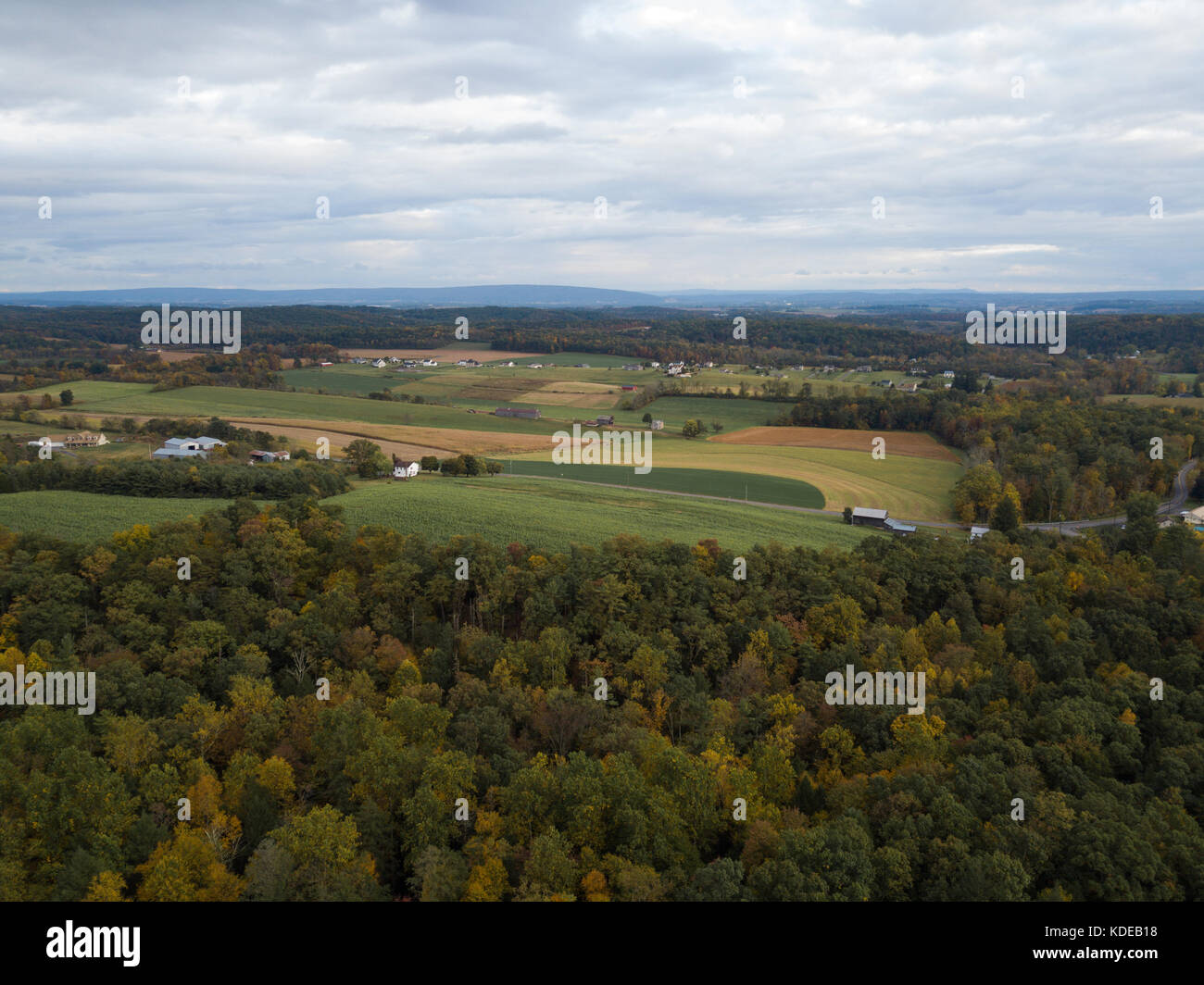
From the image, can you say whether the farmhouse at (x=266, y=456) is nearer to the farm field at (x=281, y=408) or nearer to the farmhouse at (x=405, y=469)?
the farmhouse at (x=405, y=469)

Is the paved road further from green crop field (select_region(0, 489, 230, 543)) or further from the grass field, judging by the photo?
green crop field (select_region(0, 489, 230, 543))

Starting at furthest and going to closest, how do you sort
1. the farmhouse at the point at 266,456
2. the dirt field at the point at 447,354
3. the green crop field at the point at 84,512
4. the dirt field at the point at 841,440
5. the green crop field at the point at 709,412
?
1. the dirt field at the point at 447,354
2. the green crop field at the point at 709,412
3. the dirt field at the point at 841,440
4. the farmhouse at the point at 266,456
5. the green crop field at the point at 84,512

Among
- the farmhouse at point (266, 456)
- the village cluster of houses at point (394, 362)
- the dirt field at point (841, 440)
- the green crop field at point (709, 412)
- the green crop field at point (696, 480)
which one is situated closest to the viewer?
the green crop field at point (696, 480)

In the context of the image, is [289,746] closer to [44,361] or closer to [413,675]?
[413,675]

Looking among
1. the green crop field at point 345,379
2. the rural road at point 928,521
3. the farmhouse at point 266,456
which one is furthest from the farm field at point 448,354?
the rural road at point 928,521

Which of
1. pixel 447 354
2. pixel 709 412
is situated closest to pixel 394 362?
pixel 447 354

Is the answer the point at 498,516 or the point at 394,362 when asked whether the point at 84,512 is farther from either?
the point at 394,362
